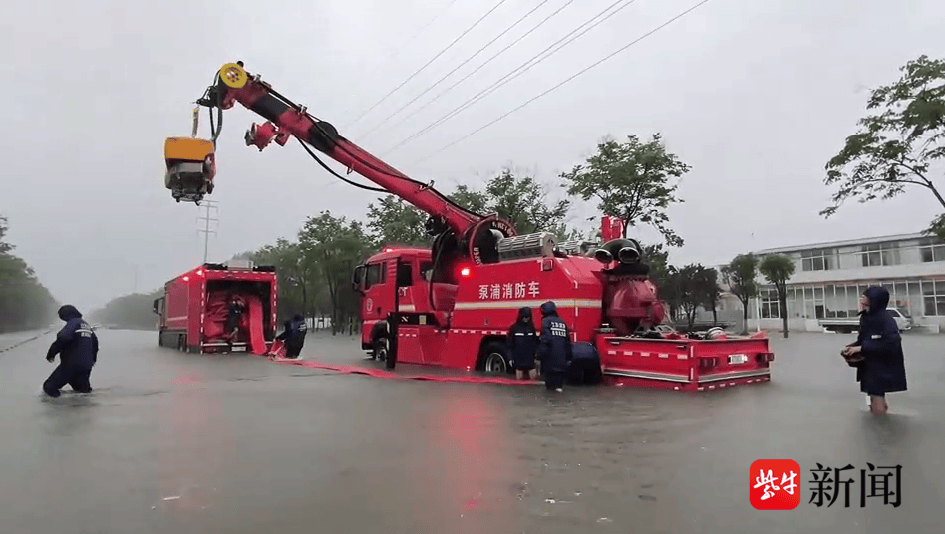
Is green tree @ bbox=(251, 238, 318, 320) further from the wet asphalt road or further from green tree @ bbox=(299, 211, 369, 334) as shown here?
the wet asphalt road

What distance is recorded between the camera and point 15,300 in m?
48.2

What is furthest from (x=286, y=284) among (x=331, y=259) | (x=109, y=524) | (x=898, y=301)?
(x=109, y=524)

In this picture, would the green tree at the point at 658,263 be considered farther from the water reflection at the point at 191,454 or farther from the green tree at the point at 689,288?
the water reflection at the point at 191,454

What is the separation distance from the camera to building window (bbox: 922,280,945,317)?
4394 cm

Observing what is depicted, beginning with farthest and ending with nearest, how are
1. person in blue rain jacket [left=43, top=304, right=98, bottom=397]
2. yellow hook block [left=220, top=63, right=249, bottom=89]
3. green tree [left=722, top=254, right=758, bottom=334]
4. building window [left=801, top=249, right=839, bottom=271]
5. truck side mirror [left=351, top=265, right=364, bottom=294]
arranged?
building window [left=801, top=249, right=839, bottom=271], green tree [left=722, top=254, right=758, bottom=334], truck side mirror [left=351, top=265, right=364, bottom=294], yellow hook block [left=220, top=63, right=249, bottom=89], person in blue rain jacket [left=43, top=304, right=98, bottom=397]

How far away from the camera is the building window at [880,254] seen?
4800 centimetres

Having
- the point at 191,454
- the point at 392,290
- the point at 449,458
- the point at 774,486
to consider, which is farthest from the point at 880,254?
the point at 191,454

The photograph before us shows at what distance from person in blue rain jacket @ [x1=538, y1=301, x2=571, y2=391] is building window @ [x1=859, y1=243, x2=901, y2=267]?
47.3 meters

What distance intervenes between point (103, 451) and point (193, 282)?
55.4ft

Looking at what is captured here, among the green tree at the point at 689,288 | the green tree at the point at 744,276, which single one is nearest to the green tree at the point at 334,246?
the green tree at the point at 689,288

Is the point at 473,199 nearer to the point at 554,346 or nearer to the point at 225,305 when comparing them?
the point at 225,305

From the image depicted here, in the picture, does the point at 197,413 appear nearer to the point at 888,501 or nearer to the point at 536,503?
the point at 536,503

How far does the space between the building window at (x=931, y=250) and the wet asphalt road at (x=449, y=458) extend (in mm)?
42705

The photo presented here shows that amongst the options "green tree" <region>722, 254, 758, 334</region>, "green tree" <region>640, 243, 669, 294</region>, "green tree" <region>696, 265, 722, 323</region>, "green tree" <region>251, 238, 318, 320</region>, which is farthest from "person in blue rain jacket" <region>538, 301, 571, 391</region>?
"green tree" <region>251, 238, 318, 320</region>
